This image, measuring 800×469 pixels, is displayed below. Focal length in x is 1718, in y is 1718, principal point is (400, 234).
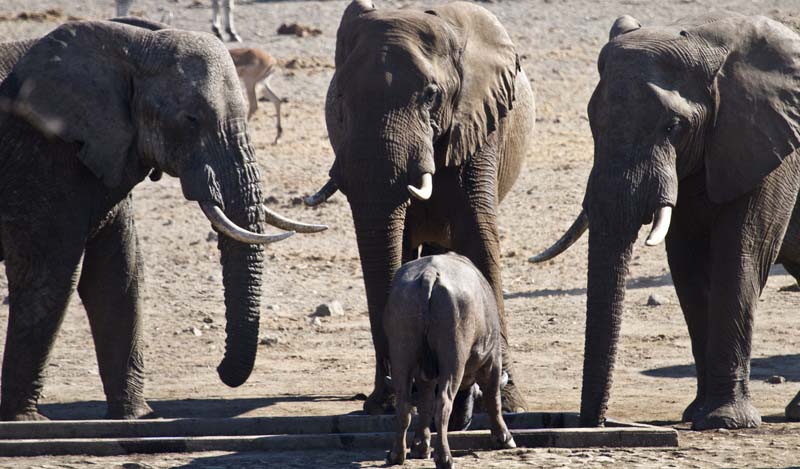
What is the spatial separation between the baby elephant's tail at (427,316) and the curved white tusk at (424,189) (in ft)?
3.26

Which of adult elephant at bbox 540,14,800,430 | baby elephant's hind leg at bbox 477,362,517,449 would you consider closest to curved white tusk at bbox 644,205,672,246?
adult elephant at bbox 540,14,800,430

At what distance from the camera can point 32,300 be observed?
7.84 metres

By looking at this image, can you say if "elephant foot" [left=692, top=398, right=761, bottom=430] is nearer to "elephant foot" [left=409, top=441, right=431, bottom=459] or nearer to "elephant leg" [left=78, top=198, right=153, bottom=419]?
"elephant foot" [left=409, top=441, right=431, bottom=459]

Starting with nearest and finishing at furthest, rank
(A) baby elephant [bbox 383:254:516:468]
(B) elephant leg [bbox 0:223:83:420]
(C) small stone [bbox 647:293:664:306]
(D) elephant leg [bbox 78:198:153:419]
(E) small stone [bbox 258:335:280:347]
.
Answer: (A) baby elephant [bbox 383:254:516:468] < (B) elephant leg [bbox 0:223:83:420] < (D) elephant leg [bbox 78:198:153:419] < (E) small stone [bbox 258:335:280:347] < (C) small stone [bbox 647:293:664:306]

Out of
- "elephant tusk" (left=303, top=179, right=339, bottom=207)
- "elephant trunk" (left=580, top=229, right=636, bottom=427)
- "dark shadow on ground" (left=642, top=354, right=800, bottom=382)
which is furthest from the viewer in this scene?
"dark shadow on ground" (left=642, top=354, right=800, bottom=382)

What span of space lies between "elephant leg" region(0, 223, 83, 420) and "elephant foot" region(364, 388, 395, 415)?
1617 mm

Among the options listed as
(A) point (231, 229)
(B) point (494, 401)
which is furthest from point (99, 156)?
(B) point (494, 401)

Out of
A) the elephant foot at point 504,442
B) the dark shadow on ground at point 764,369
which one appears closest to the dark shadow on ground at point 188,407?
the dark shadow on ground at point 764,369

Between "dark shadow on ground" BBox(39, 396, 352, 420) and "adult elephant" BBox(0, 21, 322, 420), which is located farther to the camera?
"dark shadow on ground" BBox(39, 396, 352, 420)

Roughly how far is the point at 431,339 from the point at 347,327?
515 cm

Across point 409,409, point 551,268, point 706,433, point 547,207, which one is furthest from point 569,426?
point 547,207

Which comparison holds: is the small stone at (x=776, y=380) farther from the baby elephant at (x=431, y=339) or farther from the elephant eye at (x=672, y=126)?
the baby elephant at (x=431, y=339)

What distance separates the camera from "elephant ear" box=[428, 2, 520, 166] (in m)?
8.45

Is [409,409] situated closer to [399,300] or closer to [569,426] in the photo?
[399,300]
